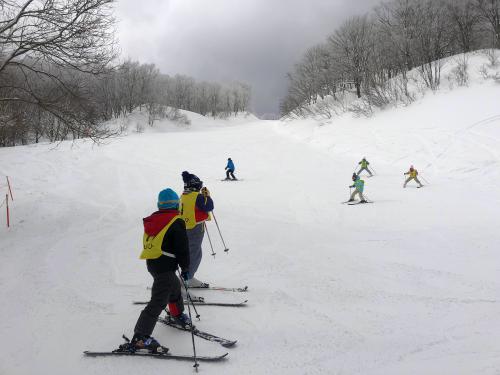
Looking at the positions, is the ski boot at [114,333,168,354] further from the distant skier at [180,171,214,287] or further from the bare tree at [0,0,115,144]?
the bare tree at [0,0,115,144]

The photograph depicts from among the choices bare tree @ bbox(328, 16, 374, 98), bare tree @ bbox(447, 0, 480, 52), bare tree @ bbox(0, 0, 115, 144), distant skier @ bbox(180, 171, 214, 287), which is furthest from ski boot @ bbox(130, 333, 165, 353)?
bare tree @ bbox(447, 0, 480, 52)

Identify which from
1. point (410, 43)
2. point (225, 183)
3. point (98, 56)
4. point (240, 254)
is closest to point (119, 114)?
point (410, 43)

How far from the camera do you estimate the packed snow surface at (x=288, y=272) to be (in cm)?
402

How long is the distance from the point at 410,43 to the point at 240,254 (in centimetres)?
4259

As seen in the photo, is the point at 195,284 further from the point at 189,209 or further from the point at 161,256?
the point at 161,256

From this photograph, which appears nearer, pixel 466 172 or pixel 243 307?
pixel 243 307

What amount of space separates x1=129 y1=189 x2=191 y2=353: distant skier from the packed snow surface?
322 millimetres

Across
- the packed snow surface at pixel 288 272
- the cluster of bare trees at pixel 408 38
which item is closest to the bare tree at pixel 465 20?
the cluster of bare trees at pixel 408 38

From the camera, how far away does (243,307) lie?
5277mm

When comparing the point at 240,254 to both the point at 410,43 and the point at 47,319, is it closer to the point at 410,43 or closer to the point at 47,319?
the point at 47,319

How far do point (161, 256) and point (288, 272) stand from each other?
11.0ft

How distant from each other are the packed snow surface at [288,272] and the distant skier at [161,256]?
322 millimetres

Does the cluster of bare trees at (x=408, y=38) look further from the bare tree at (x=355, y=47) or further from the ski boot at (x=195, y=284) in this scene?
the ski boot at (x=195, y=284)

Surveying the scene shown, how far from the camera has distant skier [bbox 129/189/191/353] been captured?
13.4 ft
